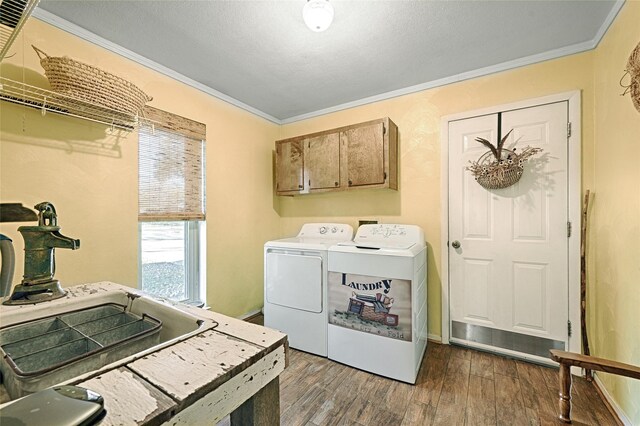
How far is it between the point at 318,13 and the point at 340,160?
1484mm

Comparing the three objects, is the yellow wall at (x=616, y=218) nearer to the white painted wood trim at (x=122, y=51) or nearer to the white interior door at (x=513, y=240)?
the white interior door at (x=513, y=240)

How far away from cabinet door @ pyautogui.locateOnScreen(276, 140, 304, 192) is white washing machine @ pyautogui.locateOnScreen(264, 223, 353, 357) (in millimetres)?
846

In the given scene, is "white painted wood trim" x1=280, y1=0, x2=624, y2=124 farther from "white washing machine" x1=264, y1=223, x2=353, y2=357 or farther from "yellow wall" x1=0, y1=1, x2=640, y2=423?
"white washing machine" x1=264, y1=223, x2=353, y2=357

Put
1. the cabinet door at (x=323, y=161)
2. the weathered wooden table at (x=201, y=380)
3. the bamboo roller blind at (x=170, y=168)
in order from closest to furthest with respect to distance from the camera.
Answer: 1. the weathered wooden table at (x=201, y=380)
2. the bamboo roller blind at (x=170, y=168)
3. the cabinet door at (x=323, y=161)

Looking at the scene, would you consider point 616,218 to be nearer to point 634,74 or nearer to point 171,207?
point 634,74

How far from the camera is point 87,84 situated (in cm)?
167

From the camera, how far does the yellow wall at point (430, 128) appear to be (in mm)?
2139

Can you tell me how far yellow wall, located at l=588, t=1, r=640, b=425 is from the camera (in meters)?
1.52

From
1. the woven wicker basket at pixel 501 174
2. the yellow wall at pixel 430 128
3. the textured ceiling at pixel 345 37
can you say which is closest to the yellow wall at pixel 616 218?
the yellow wall at pixel 430 128

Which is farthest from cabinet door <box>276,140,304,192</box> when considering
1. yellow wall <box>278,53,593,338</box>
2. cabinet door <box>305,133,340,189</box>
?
yellow wall <box>278,53,593,338</box>

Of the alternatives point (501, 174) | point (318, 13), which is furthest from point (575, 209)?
point (318, 13)

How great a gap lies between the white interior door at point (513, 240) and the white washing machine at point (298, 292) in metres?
1.27

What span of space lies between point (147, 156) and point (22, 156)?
739mm

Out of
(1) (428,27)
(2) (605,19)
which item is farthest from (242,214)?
(2) (605,19)
